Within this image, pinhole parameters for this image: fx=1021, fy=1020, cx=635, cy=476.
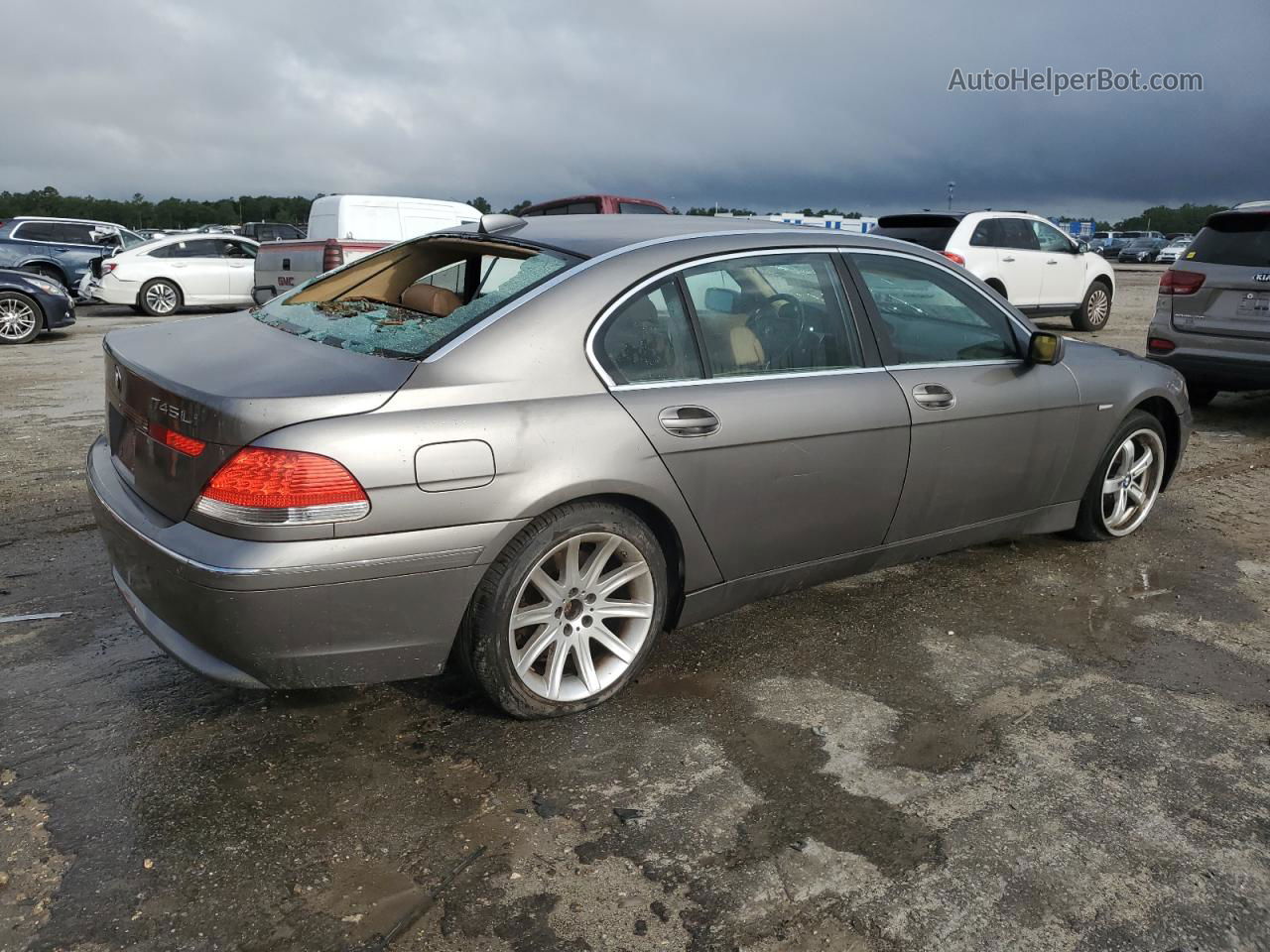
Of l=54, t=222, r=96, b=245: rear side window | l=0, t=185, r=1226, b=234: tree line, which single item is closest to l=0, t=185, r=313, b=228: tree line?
l=0, t=185, r=1226, b=234: tree line

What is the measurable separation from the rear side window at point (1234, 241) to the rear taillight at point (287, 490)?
25.0 ft

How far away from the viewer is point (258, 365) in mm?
3023

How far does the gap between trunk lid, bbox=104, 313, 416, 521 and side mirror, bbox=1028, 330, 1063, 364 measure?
2.73 meters

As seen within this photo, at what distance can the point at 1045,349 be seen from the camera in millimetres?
4312

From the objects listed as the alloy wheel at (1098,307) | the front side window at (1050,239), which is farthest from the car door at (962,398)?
the alloy wheel at (1098,307)

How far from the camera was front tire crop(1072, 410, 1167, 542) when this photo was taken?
4.94m

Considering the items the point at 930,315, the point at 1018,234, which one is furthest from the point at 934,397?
the point at 1018,234

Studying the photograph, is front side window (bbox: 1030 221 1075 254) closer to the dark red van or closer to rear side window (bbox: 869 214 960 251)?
rear side window (bbox: 869 214 960 251)

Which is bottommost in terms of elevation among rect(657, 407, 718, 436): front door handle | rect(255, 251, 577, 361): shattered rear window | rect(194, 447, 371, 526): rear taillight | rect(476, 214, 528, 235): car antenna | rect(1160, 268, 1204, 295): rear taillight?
rect(194, 447, 371, 526): rear taillight

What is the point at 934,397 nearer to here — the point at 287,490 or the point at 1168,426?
the point at 1168,426

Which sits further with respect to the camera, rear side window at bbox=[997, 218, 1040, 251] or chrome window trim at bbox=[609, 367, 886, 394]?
rear side window at bbox=[997, 218, 1040, 251]

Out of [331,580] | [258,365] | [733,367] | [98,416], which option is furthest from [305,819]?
[98,416]

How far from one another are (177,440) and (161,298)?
17195 mm

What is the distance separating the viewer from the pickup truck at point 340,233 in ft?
41.5
